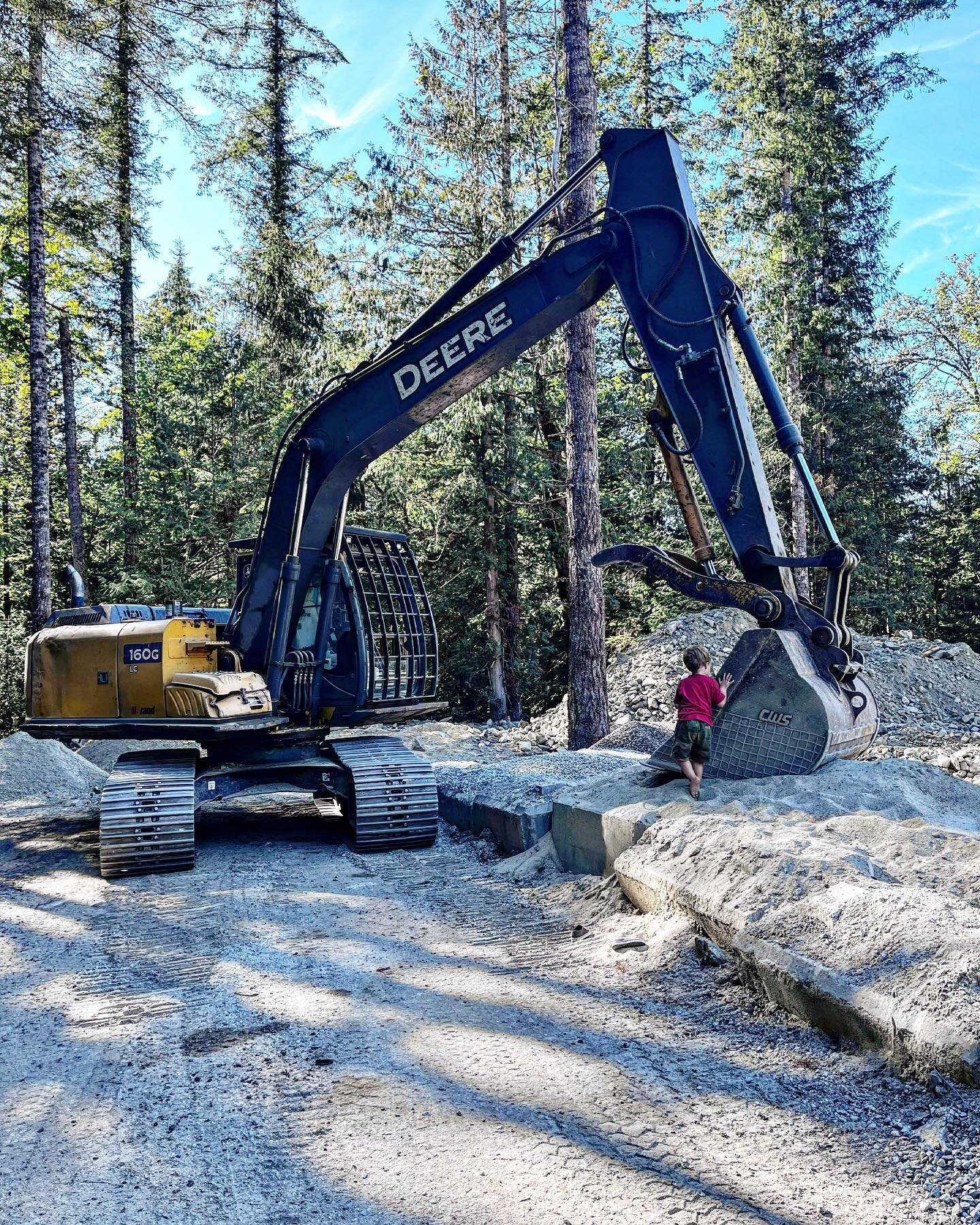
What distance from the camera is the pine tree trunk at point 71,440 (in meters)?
19.2

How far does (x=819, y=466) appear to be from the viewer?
2152 centimetres

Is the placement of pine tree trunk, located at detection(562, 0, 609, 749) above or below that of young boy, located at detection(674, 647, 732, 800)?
above

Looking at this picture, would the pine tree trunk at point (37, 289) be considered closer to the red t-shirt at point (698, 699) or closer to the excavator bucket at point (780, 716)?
the red t-shirt at point (698, 699)

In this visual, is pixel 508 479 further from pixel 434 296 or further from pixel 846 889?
pixel 846 889

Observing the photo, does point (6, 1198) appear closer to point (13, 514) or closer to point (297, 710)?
point (297, 710)

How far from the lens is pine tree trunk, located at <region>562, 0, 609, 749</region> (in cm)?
1115

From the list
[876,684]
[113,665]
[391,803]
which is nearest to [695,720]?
[391,803]

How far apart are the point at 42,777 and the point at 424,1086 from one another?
9559 millimetres

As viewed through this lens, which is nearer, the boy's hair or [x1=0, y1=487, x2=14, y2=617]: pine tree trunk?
the boy's hair

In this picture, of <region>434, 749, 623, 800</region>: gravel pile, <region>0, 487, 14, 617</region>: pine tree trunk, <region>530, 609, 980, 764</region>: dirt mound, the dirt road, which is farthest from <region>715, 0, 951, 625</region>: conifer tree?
<region>0, 487, 14, 617</region>: pine tree trunk

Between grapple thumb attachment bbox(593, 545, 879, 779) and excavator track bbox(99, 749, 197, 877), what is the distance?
3531 millimetres

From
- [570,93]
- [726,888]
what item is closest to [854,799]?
[726,888]

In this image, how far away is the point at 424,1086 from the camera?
11.0ft

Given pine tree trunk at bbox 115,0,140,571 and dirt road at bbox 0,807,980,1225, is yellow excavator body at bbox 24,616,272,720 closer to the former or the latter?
dirt road at bbox 0,807,980,1225
